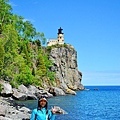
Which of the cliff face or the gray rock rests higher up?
the cliff face

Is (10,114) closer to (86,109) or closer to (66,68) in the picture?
(86,109)

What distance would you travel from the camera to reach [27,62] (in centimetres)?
9625

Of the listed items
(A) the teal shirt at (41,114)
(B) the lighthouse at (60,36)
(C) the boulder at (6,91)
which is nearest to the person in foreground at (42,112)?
(A) the teal shirt at (41,114)

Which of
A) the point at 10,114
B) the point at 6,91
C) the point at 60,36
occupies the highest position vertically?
the point at 60,36

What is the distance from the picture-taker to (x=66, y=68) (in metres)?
135

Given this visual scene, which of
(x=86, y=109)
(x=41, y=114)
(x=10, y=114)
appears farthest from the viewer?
(x=86, y=109)

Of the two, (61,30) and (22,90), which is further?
(61,30)

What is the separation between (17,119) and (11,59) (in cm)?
3990

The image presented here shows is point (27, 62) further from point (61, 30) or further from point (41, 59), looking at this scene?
point (61, 30)

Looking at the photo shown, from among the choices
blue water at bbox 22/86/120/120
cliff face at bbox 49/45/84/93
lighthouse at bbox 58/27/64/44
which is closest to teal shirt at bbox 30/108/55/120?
blue water at bbox 22/86/120/120

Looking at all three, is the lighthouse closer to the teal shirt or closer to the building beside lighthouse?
the building beside lighthouse

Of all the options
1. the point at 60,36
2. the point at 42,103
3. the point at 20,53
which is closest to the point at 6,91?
the point at 20,53

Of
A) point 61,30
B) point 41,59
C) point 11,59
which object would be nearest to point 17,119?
point 11,59

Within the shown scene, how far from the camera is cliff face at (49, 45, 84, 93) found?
122925mm
